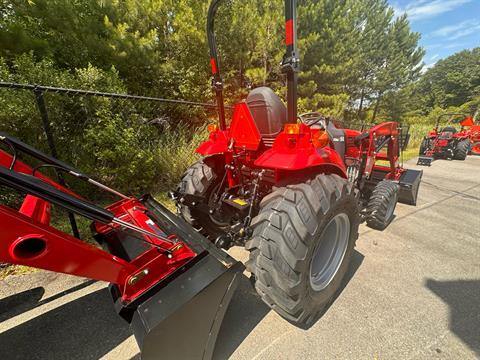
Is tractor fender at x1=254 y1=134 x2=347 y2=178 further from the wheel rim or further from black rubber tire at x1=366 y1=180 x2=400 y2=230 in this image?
black rubber tire at x1=366 y1=180 x2=400 y2=230

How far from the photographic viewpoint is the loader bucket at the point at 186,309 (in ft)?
3.42

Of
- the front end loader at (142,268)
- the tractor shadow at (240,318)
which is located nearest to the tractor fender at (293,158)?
the front end loader at (142,268)

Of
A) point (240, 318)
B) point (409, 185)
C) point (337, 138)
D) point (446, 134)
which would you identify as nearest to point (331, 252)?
point (240, 318)

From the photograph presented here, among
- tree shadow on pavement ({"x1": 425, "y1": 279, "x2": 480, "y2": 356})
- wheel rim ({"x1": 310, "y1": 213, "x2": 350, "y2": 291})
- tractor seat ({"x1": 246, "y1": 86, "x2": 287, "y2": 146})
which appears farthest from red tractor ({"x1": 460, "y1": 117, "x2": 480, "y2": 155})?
tractor seat ({"x1": 246, "y1": 86, "x2": 287, "y2": 146})

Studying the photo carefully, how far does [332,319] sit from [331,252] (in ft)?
1.65

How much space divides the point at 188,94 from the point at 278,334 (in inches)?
259

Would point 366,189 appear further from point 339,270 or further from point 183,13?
point 183,13

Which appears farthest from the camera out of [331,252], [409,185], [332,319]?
[409,185]

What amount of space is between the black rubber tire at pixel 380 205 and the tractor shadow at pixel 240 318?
1.19 m

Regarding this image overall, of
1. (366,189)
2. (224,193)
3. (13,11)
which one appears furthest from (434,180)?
(13,11)

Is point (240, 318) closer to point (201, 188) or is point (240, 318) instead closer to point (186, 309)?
point (186, 309)

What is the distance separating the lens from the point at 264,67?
7652mm

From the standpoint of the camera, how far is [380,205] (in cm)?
289

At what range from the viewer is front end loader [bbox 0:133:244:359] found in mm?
873
